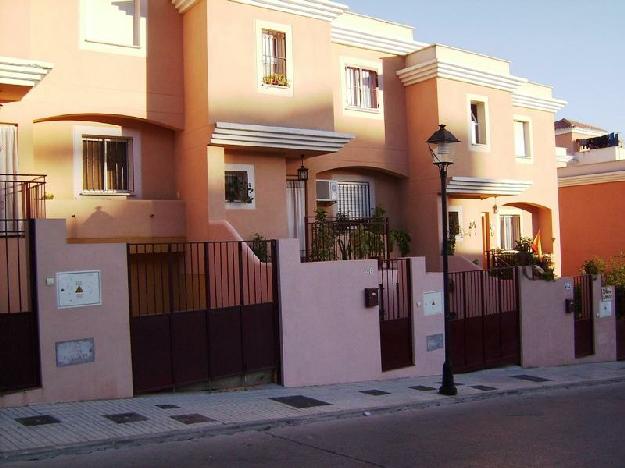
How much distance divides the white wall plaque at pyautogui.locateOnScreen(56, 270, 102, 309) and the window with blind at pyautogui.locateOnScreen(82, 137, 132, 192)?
4713 millimetres

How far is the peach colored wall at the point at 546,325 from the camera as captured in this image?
65.4 ft

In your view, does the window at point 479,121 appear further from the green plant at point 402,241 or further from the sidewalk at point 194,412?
the sidewalk at point 194,412

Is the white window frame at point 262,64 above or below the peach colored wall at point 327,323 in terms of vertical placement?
above

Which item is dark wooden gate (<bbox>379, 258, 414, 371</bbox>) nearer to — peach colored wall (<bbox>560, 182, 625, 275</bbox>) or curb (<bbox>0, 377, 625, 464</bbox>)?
curb (<bbox>0, 377, 625, 464</bbox>)

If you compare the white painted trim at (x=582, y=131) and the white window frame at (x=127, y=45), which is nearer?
the white window frame at (x=127, y=45)

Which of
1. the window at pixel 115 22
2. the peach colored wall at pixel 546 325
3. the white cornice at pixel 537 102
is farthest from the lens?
the white cornice at pixel 537 102

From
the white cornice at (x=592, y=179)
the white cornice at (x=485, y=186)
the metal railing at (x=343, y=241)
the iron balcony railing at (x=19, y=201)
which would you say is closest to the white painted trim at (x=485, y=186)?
the white cornice at (x=485, y=186)

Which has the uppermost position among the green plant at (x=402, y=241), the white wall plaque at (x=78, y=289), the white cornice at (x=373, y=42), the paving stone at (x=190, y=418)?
the white cornice at (x=373, y=42)

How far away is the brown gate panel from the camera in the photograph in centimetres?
1193

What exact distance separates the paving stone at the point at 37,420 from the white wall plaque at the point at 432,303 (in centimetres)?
916

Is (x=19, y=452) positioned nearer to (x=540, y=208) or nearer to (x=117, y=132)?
(x=117, y=132)

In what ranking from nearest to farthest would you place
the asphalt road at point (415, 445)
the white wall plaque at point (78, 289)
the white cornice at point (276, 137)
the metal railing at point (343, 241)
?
the asphalt road at point (415, 445), the white wall plaque at point (78, 289), the white cornice at point (276, 137), the metal railing at point (343, 241)

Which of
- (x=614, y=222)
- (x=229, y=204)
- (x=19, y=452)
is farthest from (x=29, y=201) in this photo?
(x=614, y=222)

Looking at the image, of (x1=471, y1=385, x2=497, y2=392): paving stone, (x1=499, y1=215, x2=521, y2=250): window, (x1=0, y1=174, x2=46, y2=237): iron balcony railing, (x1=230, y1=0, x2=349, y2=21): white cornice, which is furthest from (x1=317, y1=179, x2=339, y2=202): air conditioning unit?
(x1=499, y1=215, x2=521, y2=250): window
